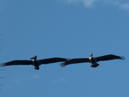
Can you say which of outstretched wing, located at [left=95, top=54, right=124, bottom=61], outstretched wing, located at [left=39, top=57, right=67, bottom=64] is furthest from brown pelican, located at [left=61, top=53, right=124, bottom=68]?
outstretched wing, located at [left=39, top=57, right=67, bottom=64]

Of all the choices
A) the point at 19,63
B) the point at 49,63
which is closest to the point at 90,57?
the point at 49,63

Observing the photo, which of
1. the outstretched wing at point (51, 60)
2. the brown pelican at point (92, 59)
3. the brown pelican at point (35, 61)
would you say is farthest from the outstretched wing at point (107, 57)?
the brown pelican at point (35, 61)

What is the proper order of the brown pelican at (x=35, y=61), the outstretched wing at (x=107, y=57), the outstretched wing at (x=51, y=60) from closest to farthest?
1. the brown pelican at (x=35, y=61)
2. the outstretched wing at (x=51, y=60)
3. the outstretched wing at (x=107, y=57)

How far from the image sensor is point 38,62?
49.4 meters

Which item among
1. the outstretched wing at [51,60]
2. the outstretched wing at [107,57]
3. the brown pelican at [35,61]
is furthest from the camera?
the outstretched wing at [107,57]

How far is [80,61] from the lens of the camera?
5153 cm

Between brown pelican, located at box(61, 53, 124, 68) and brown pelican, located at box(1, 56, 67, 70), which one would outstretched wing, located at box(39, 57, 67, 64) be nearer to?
brown pelican, located at box(1, 56, 67, 70)

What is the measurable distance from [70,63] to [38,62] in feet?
13.5

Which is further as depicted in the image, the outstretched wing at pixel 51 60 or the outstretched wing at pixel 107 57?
the outstretched wing at pixel 107 57

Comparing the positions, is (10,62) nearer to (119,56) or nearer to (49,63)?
(49,63)

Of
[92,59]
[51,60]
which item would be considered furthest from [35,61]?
[92,59]

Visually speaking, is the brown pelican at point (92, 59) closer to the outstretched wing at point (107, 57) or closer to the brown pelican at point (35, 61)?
the outstretched wing at point (107, 57)

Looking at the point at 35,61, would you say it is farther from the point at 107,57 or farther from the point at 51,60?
the point at 107,57

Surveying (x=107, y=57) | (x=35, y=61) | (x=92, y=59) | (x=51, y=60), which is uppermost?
(x=107, y=57)
